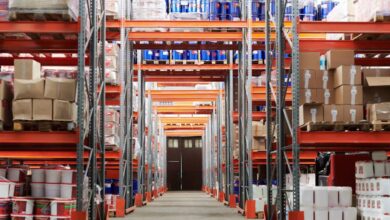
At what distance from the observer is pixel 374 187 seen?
29.8ft

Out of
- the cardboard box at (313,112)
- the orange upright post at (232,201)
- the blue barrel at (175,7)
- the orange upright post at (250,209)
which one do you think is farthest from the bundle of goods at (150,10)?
the cardboard box at (313,112)

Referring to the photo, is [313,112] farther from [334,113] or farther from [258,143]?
[258,143]

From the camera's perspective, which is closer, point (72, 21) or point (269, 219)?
point (72, 21)

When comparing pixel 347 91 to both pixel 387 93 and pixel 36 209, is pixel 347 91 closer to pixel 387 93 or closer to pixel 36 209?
pixel 387 93

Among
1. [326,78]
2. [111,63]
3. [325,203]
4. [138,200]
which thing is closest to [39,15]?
[326,78]

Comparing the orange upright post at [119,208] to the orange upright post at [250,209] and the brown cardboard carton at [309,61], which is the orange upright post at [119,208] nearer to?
the orange upright post at [250,209]

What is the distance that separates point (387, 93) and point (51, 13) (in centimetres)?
465

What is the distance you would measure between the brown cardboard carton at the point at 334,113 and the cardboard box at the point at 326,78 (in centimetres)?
35

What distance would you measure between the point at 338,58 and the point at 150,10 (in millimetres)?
7106

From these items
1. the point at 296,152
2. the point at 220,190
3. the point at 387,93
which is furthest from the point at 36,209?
the point at 220,190

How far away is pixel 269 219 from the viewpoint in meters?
11.1

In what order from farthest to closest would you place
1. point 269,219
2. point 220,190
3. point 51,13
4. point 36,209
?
point 220,190, point 269,219, point 36,209, point 51,13

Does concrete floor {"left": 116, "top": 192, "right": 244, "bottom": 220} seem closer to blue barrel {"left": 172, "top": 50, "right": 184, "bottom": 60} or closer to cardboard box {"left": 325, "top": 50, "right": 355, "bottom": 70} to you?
blue barrel {"left": 172, "top": 50, "right": 184, "bottom": 60}

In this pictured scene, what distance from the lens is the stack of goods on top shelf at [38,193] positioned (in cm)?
871
